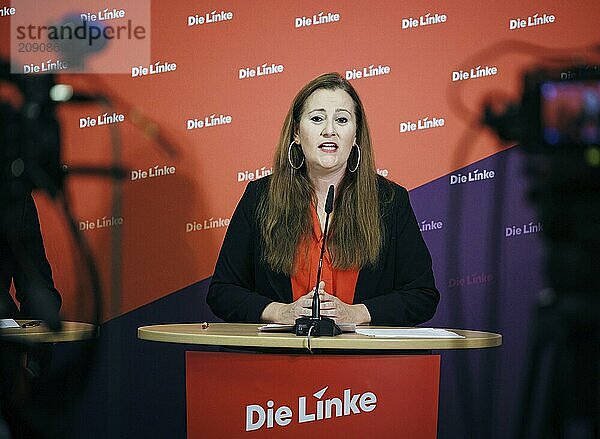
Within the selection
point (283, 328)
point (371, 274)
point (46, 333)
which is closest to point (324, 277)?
point (371, 274)

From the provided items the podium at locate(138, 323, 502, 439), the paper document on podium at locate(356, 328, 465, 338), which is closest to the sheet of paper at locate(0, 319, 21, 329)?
the podium at locate(138, 323, 502, 439)

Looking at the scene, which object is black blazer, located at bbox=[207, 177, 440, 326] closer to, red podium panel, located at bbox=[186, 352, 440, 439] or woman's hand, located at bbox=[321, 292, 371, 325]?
woman's hand, located at bbox=[321, 292, 371, 325]

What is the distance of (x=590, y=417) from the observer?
337cm

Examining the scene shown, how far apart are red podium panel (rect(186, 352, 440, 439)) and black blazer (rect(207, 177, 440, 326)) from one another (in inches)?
14.3

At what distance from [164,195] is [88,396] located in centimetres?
92

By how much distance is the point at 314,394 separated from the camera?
2.79m

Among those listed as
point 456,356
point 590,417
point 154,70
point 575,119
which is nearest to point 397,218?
point 575,119

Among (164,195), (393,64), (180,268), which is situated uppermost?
(393,64)

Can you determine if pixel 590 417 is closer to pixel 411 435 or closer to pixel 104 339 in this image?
pixel 411 435

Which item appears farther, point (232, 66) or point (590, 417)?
point (232, 66)

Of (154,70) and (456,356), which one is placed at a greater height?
(154,70)

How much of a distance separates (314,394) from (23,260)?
4.55ft

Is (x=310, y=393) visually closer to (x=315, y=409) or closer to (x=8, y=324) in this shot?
(x=315, y=409)

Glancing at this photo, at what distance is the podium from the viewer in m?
2.78
